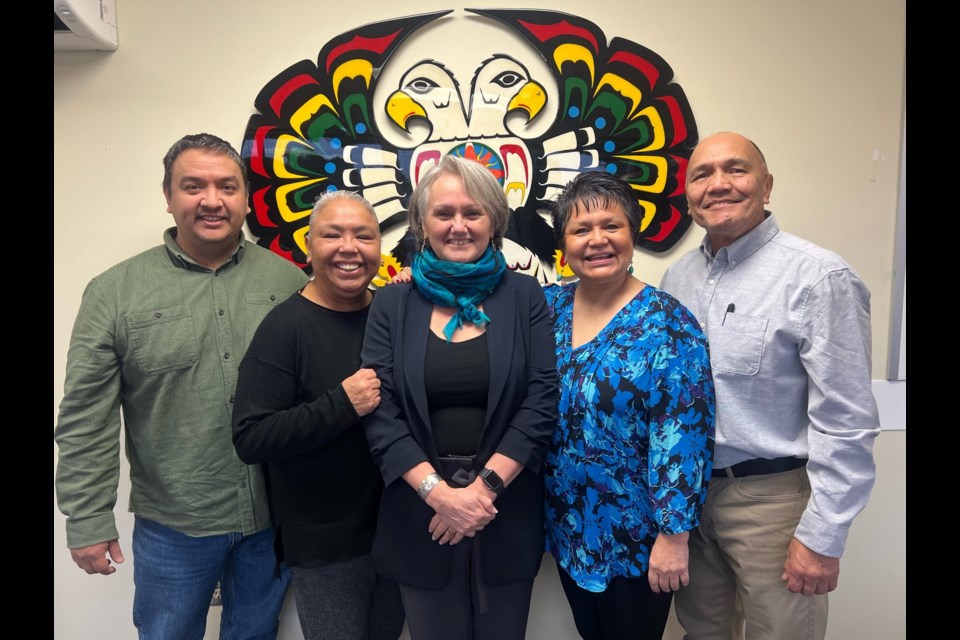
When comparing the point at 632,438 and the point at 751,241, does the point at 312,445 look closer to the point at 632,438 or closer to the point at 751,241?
the point at 632,438

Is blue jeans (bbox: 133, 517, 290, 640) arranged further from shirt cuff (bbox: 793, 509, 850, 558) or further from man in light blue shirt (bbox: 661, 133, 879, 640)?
shirt cuff (bbox: 793, 509, 850, 558)

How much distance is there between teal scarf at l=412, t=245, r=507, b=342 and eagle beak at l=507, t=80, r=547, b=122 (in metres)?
0.84

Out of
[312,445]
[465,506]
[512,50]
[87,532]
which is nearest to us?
[465,506]

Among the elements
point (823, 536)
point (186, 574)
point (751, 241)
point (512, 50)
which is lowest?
point (186, 574)

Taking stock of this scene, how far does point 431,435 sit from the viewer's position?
1.23m

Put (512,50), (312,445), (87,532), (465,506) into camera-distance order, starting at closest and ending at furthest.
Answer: (465,506) → (312,445) → (87,532) → (512,50)

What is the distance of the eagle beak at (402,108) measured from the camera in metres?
1.90

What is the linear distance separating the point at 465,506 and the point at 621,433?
0.41m

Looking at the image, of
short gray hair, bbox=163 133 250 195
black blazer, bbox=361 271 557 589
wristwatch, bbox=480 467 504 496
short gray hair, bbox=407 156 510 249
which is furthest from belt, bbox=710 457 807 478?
short gray hair, bbox=163 133 250 195

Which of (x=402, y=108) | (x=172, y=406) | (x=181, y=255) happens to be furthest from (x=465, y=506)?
(x=402, y=108)

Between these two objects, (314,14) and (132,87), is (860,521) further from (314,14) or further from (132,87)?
(132,87)

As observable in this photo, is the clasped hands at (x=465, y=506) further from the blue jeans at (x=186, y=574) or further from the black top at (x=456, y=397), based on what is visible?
the blue jeans at (x=186, y=574)

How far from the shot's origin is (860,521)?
6.68 ft

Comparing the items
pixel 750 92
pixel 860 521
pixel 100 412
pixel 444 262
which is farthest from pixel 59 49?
pixel 860 521
